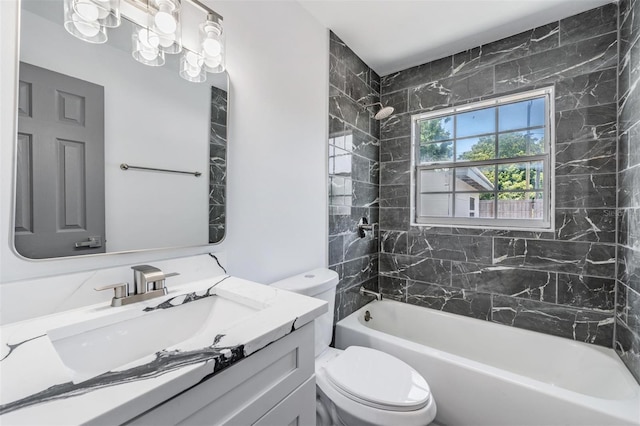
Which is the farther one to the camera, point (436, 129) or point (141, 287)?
point (436, 129)

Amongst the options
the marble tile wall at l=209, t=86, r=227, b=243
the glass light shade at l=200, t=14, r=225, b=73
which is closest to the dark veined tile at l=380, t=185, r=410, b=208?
the marble tile wall at l=209, t=86, r=227, b=243

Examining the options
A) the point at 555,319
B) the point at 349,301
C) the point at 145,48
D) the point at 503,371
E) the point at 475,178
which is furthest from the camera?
the point at 475,178

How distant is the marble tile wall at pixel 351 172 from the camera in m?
1.93


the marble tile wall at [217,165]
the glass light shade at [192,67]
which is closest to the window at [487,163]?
the marble tile wall at [217,165]

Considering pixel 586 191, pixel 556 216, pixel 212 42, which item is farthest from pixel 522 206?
pixel 212 42

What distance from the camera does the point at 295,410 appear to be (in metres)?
0.76

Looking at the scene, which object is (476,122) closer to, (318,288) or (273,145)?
(273,145)

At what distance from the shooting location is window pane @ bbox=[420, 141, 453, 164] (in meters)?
2.28

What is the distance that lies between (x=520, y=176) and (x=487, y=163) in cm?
24

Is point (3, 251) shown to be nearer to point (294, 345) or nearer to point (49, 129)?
point (49, 129)

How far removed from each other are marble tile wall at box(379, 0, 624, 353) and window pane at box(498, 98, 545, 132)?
13 centimetres

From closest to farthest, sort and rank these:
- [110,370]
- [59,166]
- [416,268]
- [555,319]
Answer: [110,370] < [59,166] < [555,319] < [416,268]

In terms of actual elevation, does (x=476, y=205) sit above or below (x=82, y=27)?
below

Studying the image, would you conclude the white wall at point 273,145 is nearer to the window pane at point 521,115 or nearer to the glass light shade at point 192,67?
the glass light shade at point 192,67
